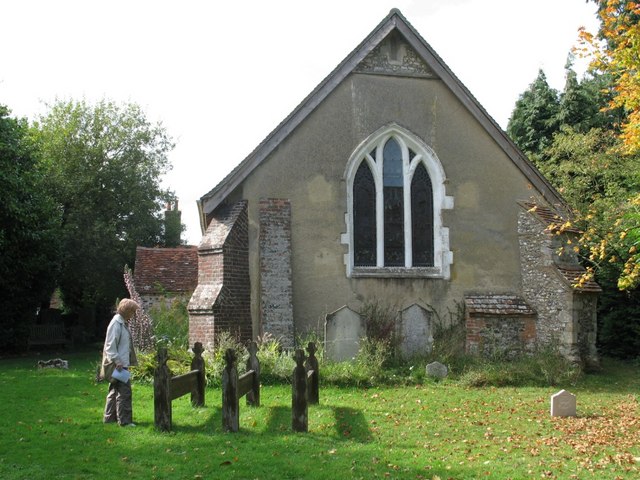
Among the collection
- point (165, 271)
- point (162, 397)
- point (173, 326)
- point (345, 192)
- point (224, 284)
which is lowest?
point (162, 397)

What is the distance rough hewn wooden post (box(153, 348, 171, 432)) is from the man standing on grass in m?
0.66

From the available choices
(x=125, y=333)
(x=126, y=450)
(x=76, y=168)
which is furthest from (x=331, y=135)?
(x=76, y=168)

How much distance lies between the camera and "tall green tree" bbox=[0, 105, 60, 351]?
23156 millimetres

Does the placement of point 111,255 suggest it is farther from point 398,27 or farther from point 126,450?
point 126,450

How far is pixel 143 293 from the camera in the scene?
82.6 feet

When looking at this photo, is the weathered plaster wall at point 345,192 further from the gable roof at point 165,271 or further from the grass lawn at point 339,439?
the gable roof at point 165,271

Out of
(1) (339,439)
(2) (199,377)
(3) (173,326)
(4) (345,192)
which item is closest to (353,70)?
(4) (345,192)

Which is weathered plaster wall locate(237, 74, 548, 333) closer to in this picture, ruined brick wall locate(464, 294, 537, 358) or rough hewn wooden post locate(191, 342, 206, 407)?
Result: ruined brick wall locate(464, 294, 537, 358)

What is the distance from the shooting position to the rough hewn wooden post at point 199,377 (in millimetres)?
10805

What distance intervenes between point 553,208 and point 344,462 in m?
11.1

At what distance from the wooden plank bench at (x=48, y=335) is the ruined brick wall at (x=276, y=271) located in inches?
819

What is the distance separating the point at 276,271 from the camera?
15.0 metres

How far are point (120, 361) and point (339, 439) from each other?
3.32 meters

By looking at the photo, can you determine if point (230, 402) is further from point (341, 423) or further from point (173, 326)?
point (173, 326)
